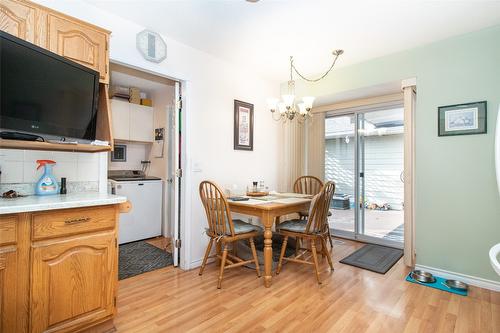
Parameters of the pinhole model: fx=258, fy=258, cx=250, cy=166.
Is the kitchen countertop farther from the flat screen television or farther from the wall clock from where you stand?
the wall clock

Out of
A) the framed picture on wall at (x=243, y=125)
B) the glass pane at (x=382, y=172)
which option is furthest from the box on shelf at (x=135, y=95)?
the glass pane at (x=382, y=172)

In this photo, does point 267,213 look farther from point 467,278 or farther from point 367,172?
point 367,172

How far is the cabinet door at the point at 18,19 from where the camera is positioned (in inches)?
61.2

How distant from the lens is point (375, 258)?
313 centimetres

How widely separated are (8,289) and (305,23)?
110 inches

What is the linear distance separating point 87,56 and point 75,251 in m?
1.37

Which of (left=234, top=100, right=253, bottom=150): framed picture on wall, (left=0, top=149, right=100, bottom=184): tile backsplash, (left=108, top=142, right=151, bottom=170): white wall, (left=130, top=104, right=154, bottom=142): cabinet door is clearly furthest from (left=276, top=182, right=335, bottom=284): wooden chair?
(left=108, top=142, right=151, bottom=170): white wall

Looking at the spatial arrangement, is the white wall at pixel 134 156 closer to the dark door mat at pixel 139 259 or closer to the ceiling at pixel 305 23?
the dark door mat at pixel 139 259

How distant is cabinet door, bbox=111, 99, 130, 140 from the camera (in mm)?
3869

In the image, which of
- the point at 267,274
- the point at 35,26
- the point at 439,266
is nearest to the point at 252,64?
the point at 35,26

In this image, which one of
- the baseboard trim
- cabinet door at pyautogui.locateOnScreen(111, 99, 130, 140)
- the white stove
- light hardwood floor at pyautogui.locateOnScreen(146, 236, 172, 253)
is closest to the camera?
the baseboard trim

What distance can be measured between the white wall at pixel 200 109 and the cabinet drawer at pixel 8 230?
1.54 meters

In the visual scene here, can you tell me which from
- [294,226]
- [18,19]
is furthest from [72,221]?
[294,226]

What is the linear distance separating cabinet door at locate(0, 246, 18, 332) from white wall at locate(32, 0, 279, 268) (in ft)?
5.17
